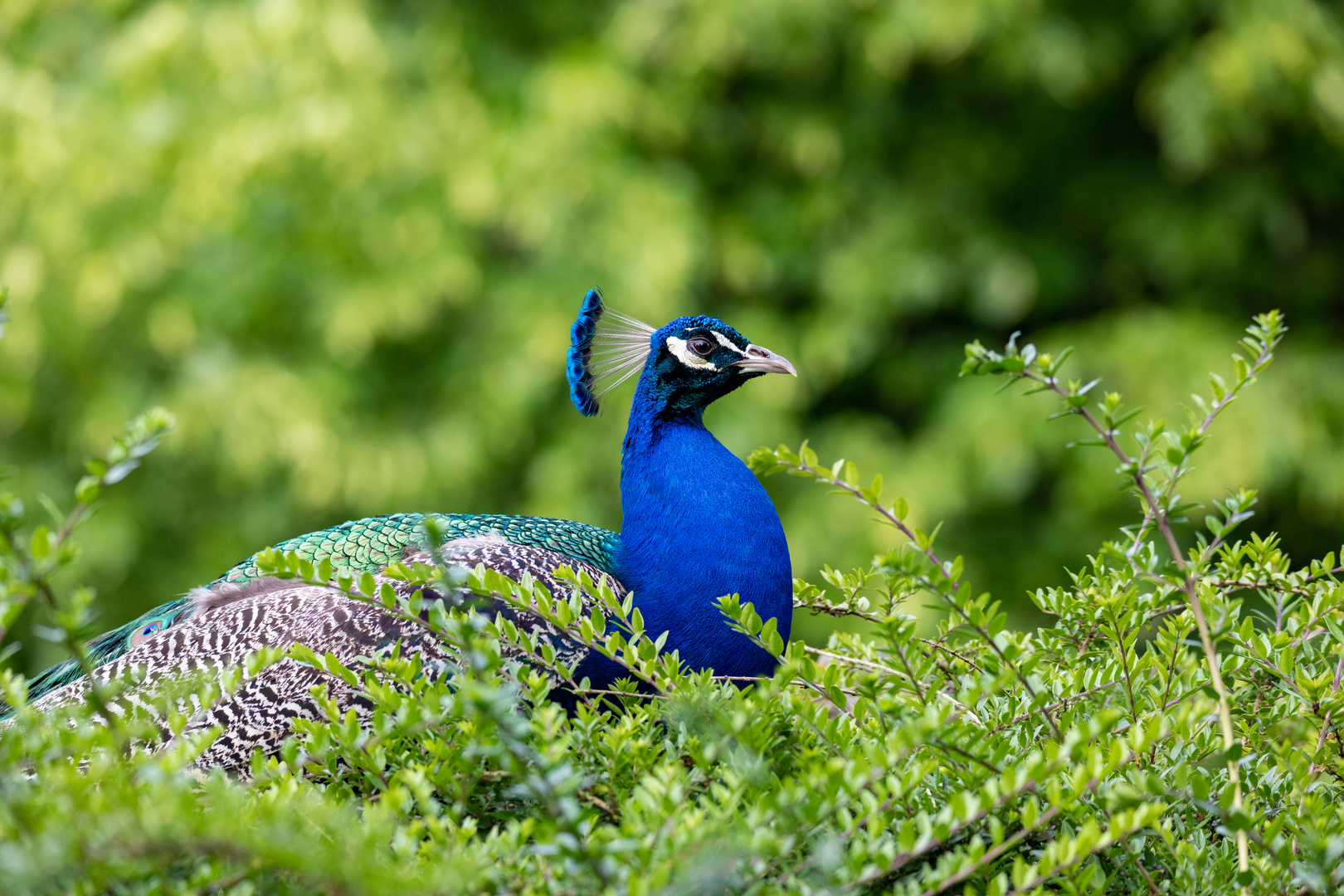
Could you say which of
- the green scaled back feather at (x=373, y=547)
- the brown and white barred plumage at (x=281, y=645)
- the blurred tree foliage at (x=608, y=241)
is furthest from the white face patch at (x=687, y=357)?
the blurred tree foliage at (x=608, y=241)

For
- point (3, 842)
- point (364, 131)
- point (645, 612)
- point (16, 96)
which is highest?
point (16, 96)

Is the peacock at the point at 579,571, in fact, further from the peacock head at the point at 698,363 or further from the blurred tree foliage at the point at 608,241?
the blurred tree foliage at the point at 608,241

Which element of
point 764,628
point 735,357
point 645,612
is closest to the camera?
point 764,628

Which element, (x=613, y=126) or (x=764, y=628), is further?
(x=613, y=126)

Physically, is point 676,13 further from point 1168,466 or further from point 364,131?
point 1168,466

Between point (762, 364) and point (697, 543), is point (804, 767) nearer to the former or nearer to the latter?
point (697, 543)

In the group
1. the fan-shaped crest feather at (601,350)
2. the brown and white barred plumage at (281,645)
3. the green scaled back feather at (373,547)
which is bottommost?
the brown and white barred plumage at (281,645)

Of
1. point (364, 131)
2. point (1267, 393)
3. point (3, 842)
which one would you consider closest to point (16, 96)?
point (364, 131)

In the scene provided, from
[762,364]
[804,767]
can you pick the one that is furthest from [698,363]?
[804,767]

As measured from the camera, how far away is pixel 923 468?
5012 millimetres

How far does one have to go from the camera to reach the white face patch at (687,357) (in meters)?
2.54

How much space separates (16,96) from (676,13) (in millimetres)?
2952

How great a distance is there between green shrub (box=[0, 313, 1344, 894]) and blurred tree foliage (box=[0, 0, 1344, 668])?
11.0 feet

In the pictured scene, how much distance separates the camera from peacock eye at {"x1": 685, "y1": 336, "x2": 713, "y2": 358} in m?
2.55
